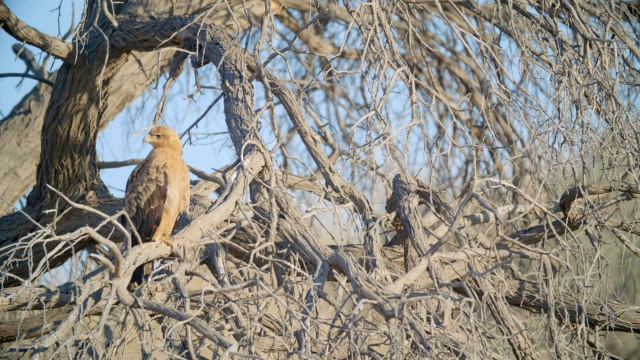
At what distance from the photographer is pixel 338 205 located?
375 cm

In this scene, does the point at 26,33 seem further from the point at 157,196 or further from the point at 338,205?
the point at 338,205

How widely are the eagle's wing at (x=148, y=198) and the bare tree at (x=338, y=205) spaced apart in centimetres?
28

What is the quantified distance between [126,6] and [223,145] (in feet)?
6.72

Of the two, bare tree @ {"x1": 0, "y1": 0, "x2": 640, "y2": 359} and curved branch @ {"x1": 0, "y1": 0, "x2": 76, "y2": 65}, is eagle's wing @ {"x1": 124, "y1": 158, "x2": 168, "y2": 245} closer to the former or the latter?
bare tree @ {"x1": 0, "y1": 0, "x2": 640, "y2": 359}

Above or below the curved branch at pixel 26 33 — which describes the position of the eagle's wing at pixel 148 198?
below

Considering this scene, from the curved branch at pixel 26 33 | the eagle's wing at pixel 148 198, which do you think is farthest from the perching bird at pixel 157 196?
the curved branch at pixel 26 33

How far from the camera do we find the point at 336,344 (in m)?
2.63

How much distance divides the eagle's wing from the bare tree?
0.91ft

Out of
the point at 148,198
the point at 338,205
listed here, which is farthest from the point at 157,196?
the point at 338,205

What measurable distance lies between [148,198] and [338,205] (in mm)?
1364

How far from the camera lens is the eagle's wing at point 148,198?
14.5ft

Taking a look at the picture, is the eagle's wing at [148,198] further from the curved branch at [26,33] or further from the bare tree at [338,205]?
the curved branch at [26,33]

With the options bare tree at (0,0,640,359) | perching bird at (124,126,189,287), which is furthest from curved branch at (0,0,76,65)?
perching bird at (124,126,189,287)

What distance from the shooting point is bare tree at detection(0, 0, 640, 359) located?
2754 millimetres
